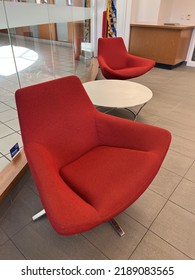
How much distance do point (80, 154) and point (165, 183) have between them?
2.64 feet

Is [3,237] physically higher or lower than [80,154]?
lower

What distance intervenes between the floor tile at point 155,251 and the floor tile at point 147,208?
0.11 meters

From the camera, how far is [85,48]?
16.5ft

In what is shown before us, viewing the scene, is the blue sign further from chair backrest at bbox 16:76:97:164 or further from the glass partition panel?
chair backrest at bbox 16:76:97:164

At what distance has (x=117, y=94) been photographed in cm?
244

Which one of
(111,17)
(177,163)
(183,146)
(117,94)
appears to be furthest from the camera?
(111,17)

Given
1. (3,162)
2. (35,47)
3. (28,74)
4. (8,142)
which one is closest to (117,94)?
(8,142)

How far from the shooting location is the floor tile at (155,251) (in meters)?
1.22

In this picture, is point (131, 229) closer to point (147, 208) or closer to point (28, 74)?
point (147, 208)

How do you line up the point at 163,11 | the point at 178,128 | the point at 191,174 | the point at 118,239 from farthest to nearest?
the point at 163,11, the point at 178,128, the point at 191,174, the point at 118,239

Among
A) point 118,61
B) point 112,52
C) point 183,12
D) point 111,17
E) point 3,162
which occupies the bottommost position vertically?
point 3,162

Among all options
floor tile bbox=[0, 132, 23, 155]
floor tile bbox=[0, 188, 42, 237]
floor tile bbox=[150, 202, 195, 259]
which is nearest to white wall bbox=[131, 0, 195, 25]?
floor tile bbox=[0, 132, 23, 155]

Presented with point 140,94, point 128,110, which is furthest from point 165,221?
point 128,110
